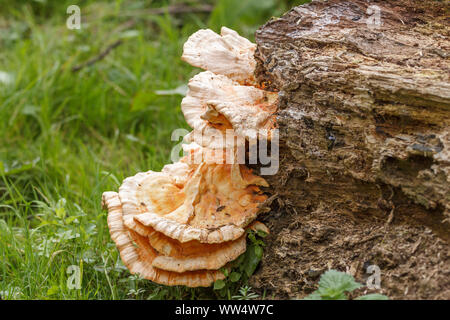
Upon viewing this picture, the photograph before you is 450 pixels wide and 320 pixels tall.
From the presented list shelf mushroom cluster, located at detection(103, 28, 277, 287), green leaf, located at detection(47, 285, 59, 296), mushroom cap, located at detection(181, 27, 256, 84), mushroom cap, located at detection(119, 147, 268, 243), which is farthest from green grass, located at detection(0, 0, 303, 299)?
mushroom cap, located at detection(181, 27, 256, 84)

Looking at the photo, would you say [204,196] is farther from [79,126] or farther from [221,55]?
[79,126]

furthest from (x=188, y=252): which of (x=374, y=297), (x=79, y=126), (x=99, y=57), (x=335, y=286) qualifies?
(x=99, y=57)

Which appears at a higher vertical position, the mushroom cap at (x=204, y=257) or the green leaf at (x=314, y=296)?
the mushroom cap at (x=204, y=257)

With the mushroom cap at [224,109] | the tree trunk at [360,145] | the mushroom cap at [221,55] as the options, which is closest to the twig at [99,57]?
the mushroom cap at [221,55]

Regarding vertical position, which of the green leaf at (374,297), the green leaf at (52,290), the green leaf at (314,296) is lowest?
the green leaf at (52,290)

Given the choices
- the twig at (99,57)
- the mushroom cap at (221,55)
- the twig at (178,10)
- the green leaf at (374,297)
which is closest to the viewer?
the green leaf at (374,297)

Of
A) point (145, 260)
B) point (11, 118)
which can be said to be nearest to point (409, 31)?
point (145, 260)

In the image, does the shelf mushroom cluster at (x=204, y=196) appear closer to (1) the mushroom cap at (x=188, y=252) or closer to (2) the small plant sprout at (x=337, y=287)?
(1) the mushroom cap at (x=188, y=252)
